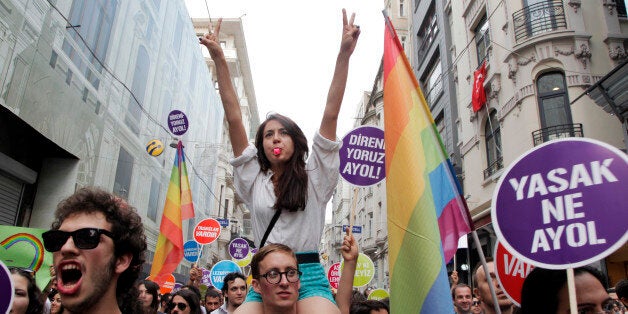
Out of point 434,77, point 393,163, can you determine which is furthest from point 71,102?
point 434,77

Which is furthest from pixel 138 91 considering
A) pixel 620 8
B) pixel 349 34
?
pixel 620 8

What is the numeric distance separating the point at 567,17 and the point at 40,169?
1348 cm

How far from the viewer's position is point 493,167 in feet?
47.9

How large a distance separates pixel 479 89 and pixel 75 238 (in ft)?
48.5

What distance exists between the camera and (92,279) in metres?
1.68

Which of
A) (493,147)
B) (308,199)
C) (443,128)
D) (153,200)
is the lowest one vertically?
(308,199)

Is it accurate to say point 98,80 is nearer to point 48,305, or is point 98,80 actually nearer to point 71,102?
point 71,102

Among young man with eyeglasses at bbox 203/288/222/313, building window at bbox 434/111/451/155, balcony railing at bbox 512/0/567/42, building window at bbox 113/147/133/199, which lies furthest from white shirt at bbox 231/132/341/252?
building window at bbox 434/111/451/155

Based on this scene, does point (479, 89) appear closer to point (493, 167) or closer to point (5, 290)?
point (493, 167)

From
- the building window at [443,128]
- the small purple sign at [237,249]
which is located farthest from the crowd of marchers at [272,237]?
the building window at [443,128]

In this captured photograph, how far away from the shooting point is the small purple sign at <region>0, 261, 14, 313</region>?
2.81m

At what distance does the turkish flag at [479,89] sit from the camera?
14875 millimetres

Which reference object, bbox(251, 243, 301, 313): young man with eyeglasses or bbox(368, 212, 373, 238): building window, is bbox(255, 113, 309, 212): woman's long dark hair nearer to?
bbox(251, 243, 301, 313): young man with eyeglasses

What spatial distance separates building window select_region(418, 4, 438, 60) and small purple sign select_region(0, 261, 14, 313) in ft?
68.4
